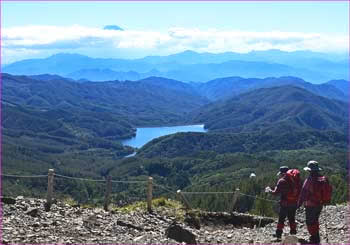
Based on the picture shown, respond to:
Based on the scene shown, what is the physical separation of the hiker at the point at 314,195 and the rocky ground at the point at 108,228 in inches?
33.3

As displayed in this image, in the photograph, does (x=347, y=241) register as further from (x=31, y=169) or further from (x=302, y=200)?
(x=31, y=169)

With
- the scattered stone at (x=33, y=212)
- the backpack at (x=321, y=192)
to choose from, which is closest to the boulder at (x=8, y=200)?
the scattered stone at (x=33, y=212)

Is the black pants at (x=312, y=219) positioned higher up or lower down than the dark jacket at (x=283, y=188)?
lower down

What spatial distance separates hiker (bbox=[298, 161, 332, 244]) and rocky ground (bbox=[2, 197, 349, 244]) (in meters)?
0.85

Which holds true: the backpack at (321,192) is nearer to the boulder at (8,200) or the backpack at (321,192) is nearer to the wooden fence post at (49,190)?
the wooden fence post at (49,190)

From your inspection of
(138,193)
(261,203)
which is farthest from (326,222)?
(138,193)

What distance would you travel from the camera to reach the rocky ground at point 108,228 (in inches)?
566

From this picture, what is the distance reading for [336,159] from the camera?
188m

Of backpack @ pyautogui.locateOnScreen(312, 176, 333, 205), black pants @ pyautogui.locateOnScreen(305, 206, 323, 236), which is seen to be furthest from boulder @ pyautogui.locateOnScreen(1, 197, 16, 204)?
backpack @ pyautogui.locateOnScreen(312, 176, 333, 205)

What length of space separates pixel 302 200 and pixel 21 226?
338 inches

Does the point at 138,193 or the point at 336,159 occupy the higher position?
the point at 336,159

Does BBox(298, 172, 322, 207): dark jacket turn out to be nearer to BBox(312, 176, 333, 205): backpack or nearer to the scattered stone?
BBox(312, 176, 333, 205): backpack

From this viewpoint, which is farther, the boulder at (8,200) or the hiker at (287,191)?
the boulder at (8,200)

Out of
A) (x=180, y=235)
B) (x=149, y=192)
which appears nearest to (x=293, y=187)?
(x=180, y=235)
